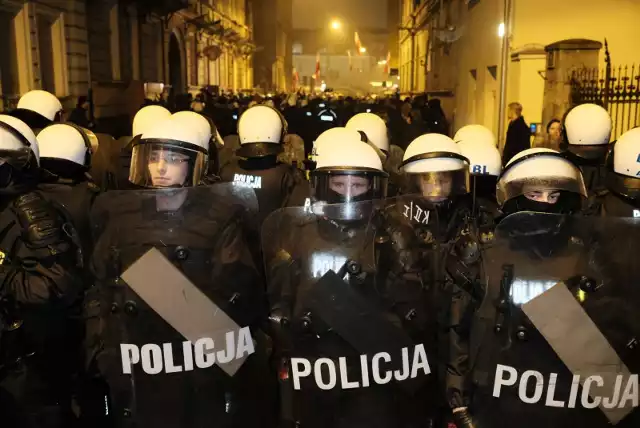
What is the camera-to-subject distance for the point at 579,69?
11.4 m

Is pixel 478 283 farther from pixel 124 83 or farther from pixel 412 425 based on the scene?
pixel 124 83

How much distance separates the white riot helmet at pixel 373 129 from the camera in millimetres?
6195

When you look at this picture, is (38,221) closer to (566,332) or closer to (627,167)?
(566,332)

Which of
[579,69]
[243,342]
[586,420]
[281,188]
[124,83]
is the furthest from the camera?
[124,83]

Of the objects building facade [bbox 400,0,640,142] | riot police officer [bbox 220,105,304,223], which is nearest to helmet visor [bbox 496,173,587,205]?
riot police officer [bbox 220,105,304,223]

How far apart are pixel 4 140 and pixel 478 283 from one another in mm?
2036

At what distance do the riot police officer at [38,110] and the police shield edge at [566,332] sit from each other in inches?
204

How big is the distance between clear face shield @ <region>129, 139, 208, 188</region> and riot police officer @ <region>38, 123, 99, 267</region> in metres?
0.75

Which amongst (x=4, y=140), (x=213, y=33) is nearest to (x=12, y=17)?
(x=4, y=140)

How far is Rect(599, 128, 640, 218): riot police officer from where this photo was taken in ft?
13.2

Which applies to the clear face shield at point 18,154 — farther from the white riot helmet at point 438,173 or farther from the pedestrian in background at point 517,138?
the pedestrian in background at point 517,138

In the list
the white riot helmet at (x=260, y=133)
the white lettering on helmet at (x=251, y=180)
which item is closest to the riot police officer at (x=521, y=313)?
the white lettering on helmet at (x=251, y=180)

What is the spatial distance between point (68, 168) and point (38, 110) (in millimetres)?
2633

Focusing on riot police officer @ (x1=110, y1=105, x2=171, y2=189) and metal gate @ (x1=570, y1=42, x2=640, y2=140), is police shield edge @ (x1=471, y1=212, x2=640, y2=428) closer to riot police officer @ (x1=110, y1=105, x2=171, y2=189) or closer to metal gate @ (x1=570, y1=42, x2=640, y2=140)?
riot police officer @ (x1=110, y1=105, x2=171, y2=189)
